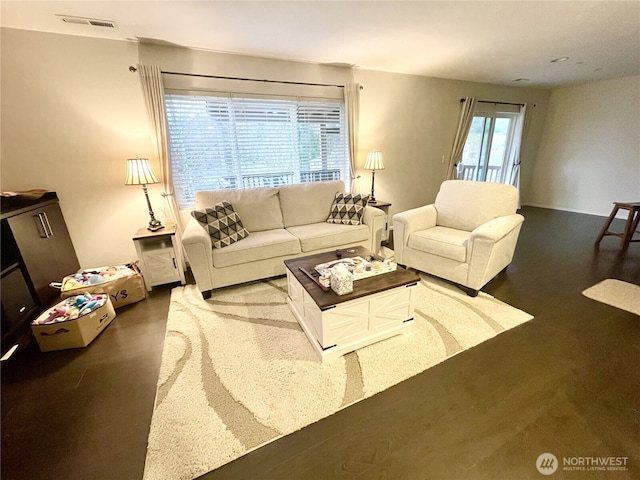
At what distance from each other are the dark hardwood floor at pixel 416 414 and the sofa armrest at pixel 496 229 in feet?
2.31

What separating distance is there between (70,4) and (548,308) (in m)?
4.34

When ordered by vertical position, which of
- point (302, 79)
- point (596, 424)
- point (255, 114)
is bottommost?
point (596, 424)

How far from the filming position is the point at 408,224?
2.65m

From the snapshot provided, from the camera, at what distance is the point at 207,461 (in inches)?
44.2

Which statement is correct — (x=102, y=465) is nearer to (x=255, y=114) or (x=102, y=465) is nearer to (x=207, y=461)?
(x=207, y=461)

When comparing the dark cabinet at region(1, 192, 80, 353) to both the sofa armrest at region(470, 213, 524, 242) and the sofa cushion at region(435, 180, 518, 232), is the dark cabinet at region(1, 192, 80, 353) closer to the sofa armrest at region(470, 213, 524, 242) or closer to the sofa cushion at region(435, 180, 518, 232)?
the sofa armrest at region(470, 213, 524, 242)

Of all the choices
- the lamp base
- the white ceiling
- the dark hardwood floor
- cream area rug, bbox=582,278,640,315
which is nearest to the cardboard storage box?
the dark hardwood floor

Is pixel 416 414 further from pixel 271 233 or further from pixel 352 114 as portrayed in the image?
pixel 352 114

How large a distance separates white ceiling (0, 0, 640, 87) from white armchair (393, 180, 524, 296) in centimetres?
148

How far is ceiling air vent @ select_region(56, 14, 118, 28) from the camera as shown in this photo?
203 centimetres

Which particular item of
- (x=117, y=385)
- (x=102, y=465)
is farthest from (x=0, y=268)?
(x=102, y=465)

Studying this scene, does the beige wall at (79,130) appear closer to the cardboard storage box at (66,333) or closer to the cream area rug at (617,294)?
the cardboard storage box at (66,333)

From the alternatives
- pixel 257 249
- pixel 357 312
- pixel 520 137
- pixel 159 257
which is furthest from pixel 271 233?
pixel 520 137

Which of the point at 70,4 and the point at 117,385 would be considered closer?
the point at 117,385
